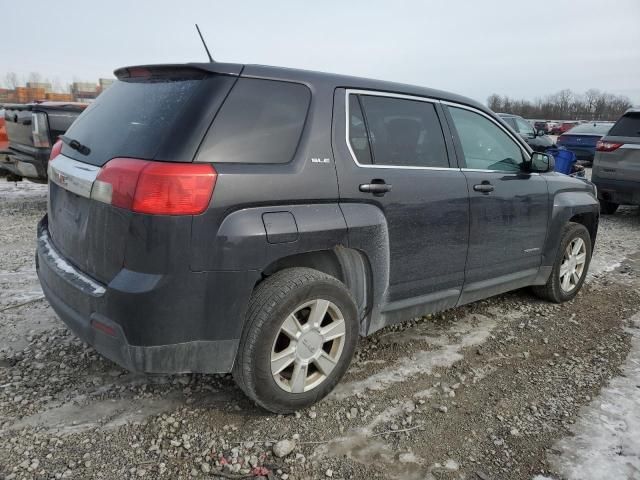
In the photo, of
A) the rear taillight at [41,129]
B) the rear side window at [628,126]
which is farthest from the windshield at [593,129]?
the rear taillight at [41,129]

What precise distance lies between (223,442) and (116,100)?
6.23ft

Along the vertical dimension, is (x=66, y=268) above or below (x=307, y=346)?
above

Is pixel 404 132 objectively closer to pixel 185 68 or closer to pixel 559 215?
pixel 185 68

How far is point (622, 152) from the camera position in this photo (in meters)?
7.90

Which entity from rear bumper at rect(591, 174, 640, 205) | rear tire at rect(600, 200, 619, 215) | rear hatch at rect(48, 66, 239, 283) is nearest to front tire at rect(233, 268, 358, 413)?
rear hatch at rect(48, 66, 239, 283)

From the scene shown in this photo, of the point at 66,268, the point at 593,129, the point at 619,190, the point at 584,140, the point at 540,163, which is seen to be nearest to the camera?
the point at 66,268

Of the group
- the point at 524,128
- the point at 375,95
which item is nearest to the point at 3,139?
the point at 375,95

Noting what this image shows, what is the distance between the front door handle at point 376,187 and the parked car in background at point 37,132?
217 inches

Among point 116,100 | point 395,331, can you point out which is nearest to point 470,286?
point 395,331

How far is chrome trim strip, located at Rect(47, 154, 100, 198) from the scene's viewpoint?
7.74 feet

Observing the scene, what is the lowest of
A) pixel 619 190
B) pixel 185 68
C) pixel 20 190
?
pixel 20 190

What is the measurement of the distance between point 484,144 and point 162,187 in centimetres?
254

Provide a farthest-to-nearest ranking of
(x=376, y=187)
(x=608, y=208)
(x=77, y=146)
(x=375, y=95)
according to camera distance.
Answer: (x=608, y=208)
(x=375, y=95)
(x=376, y=187)
(x=77, y=146)

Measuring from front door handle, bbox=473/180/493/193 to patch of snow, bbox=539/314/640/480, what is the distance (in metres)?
1.45
